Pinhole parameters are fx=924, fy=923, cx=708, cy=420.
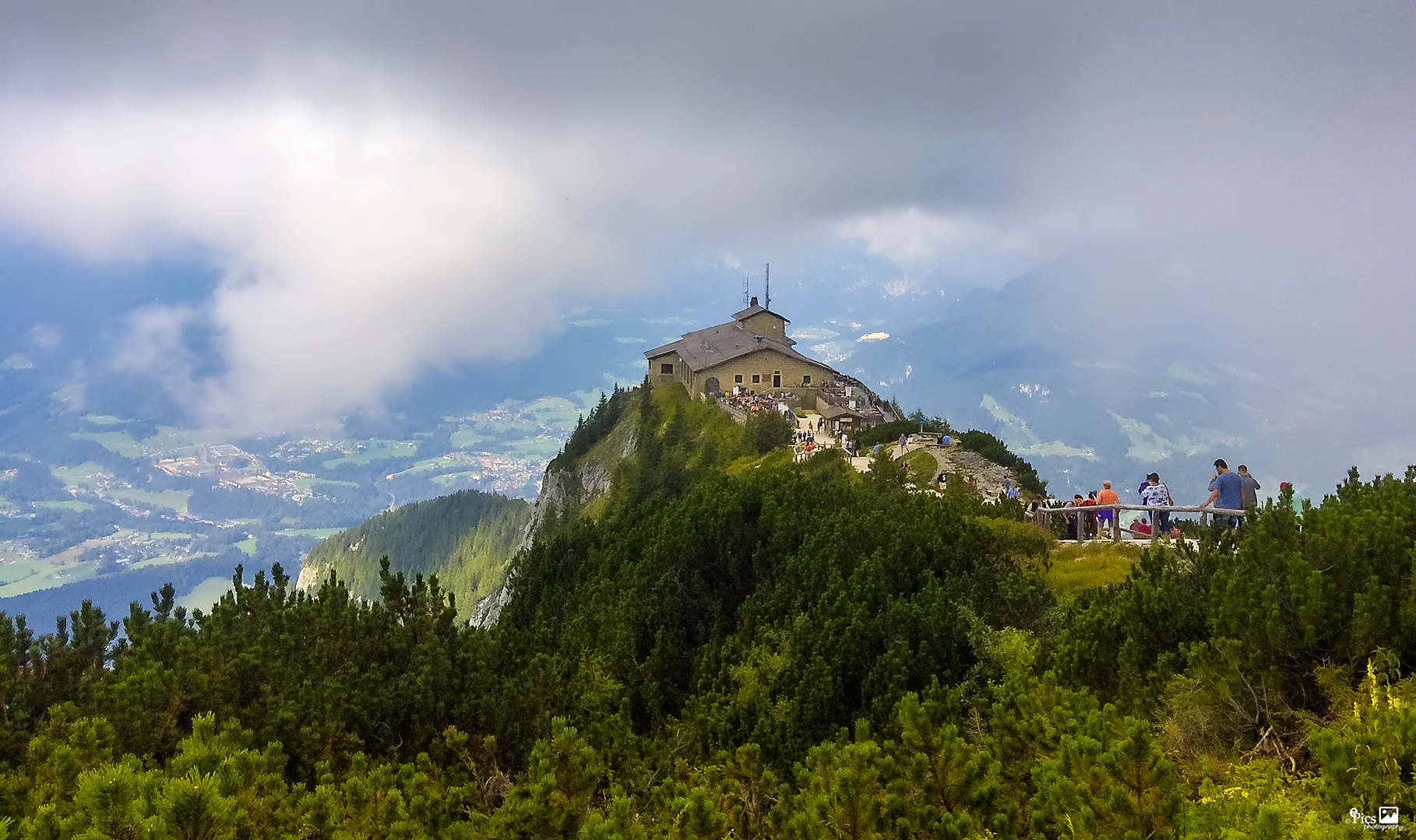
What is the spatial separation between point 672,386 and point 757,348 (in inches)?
418

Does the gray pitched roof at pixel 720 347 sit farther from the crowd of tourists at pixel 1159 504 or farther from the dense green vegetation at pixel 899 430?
the crowd of tourists at pixel 1159 504

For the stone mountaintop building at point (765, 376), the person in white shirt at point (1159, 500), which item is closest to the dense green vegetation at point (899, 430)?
the stone mountaintop building at point (765, 376)

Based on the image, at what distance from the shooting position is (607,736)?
41.8ft

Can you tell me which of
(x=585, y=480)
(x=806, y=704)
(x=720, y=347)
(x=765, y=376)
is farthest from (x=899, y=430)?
(x=585, y=480)

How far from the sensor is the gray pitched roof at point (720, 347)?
7319 centimetres

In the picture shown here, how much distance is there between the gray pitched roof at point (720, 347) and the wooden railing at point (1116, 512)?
156 ft

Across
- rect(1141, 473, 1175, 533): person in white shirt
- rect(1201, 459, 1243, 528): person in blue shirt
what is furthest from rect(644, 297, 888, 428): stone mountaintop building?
rect(1201, 459, 1243, 528): person in blue shirt

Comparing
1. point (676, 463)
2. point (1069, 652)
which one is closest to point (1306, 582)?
point (1069, 652)

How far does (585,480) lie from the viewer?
75562mm
